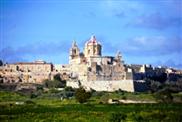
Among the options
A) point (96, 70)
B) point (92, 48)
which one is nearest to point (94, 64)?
point (96, 70)

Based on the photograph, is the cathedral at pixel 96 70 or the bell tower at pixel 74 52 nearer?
the cathedral at pixel 96 70

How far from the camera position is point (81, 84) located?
76562 millimetres

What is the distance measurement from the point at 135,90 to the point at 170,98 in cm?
2361

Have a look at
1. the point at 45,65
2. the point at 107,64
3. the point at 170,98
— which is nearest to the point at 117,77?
the point at 107,64

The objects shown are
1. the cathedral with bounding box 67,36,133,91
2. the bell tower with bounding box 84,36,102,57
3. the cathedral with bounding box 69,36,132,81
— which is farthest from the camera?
the bell tower with bounding box 84,36,102,57

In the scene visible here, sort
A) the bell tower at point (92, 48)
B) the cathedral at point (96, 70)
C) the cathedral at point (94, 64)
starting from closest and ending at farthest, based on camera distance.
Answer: the cathedral at point (96, 70), the cathedral at point (94, 64), the bell tower at point (92, 48)

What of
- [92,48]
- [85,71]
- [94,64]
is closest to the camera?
[85,71]

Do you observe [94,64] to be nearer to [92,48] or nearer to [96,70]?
[96,70]

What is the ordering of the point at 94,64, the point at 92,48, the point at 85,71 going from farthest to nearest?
1. the point at 92,48
2. the point at 94,64
3. the point at 85,71

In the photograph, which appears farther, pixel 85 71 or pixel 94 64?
pixel 94 64

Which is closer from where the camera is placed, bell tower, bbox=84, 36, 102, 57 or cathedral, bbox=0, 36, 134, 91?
cathedral, bbox=0, 36, 134, 91

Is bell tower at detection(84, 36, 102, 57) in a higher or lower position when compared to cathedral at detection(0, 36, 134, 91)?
higher

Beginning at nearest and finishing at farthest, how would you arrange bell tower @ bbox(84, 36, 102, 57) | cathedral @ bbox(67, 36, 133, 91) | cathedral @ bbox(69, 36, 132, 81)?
1. cathedral @ bbox(67, 36, 133, 91)
2. cathedral @ bbox(69, 36, 132, 81)
3. bell tower @ bbox(84, 36, 102, 57)

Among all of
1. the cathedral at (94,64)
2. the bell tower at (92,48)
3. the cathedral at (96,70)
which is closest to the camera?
the cathedral at (96,70)
